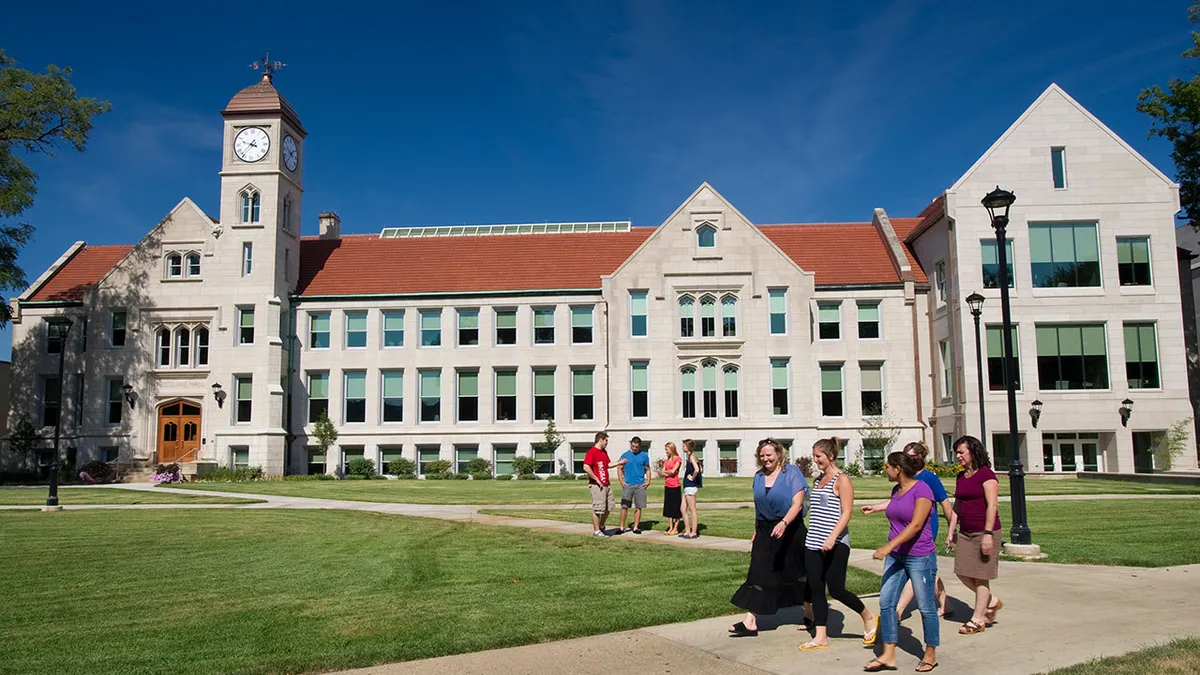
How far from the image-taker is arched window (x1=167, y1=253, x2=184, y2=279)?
44156 mm

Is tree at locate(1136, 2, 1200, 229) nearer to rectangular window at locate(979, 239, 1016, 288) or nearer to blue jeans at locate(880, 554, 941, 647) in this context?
rectangular window at locate(979, 239, 1016, 288)

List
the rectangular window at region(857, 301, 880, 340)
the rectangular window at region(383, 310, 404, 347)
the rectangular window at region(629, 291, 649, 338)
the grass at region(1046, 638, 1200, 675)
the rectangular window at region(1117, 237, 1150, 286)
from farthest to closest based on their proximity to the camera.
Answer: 1. the rectangular window at region(383, 310, 404, 347)
2. the rectangular window at region(629, 291, 649, 338)
3. the rectangular window at region(857, 301, 880, 340)
4. the rectangular window at region(1117, 237, 1150, 286)
5. the grass at region(1046, 638, 1200, 675)

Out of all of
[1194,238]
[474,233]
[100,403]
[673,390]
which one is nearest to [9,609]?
[673,390]

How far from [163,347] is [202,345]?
6.66ft

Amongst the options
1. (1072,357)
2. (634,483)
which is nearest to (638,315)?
(1072,357)

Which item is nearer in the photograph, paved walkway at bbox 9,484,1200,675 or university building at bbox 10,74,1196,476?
paved walkway at bbox 9,484,1200,675

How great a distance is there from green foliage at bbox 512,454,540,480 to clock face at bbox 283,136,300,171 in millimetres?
18909

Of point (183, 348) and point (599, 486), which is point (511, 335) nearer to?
point (183, 348)

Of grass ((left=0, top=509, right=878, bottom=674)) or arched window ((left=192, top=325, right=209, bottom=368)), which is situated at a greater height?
arched window ((left=192, top=325, right=209, bottom=368))

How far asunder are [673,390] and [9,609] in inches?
1328

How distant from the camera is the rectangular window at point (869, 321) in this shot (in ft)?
141

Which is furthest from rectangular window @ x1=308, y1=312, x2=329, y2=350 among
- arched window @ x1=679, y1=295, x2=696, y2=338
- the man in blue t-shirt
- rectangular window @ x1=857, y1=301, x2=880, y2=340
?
the man in blue t-shirt

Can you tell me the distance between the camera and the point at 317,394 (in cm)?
4459

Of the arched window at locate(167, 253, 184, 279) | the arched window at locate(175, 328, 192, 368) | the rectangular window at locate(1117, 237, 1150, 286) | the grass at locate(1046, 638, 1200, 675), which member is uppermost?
the arched window at locate(167, 253, 184, 279)
